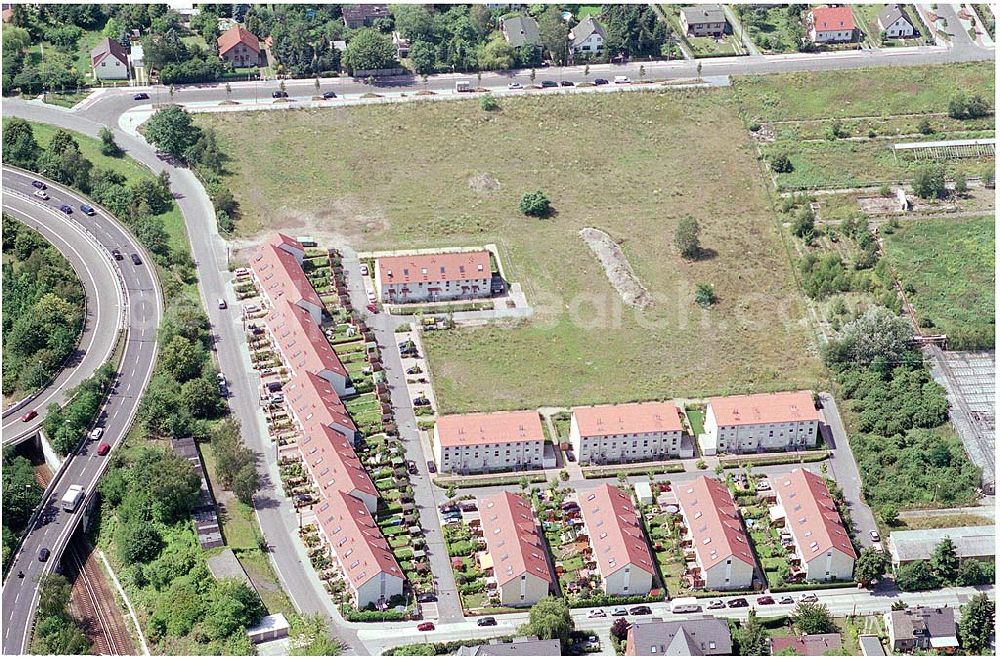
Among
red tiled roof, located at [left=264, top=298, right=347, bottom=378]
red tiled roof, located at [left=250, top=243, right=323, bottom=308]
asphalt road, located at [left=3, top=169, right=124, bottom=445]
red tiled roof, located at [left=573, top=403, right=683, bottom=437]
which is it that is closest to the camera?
red tiled roof, located at [left=573, top=403, right=683, bottom=437]

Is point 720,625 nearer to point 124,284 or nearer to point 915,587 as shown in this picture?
point 915,587

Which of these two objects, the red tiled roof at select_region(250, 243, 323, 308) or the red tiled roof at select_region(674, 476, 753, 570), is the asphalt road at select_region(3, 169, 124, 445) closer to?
the red tiled roof at select_region(250, 243, 323, 308)

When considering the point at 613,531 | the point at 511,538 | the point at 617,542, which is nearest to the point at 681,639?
the point at 617,542

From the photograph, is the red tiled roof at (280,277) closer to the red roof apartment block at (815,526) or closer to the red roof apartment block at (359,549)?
the red roof apartment block at (359,549)

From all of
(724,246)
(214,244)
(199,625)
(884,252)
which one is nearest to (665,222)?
(724,246)

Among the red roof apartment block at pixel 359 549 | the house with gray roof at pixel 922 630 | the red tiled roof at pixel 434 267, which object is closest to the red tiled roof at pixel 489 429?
the red roof apartment block at pixel 359 549

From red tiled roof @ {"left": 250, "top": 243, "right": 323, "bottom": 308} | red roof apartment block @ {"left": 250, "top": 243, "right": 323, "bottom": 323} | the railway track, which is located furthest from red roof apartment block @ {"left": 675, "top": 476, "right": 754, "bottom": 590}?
the railway track

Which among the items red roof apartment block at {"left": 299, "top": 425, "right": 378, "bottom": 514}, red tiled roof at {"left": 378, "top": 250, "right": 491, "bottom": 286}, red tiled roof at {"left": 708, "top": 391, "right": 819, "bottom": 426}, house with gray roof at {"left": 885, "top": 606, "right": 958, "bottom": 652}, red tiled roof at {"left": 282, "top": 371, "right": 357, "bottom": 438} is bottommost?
house with gray roof at {"left": 885, "top": 606, "right": 958, "bottom": 652}
